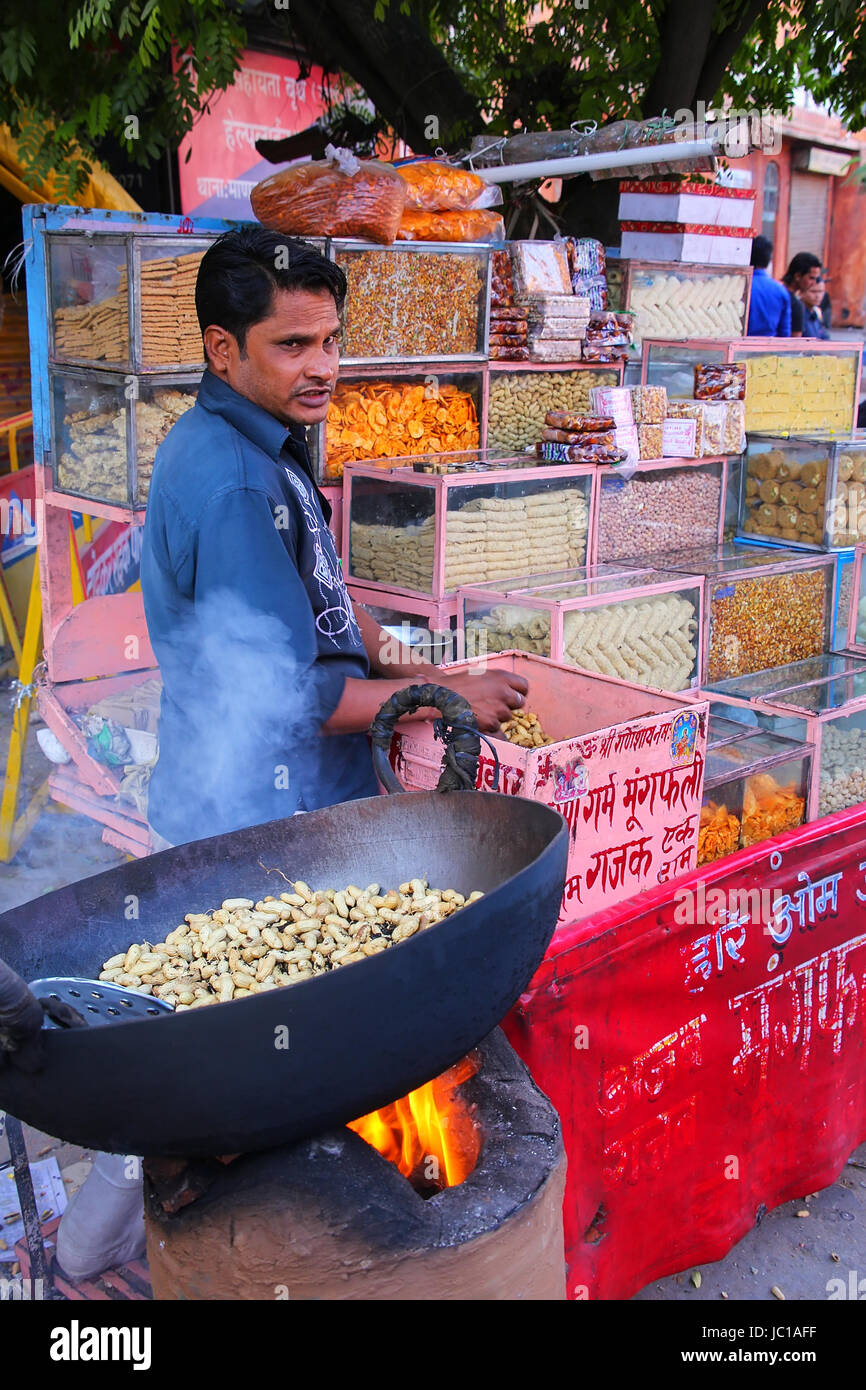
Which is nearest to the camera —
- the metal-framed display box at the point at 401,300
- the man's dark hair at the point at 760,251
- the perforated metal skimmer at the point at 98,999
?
the perforated metal skimmer at the point at 98,999

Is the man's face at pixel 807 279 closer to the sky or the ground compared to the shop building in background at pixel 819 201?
closer to the ground

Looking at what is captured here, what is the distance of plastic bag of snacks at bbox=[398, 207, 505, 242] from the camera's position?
4.44m

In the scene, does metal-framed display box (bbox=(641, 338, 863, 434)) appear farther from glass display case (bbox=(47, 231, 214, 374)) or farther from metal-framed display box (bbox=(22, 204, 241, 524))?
glass display case (bbox=(47, 231, 214, 374))

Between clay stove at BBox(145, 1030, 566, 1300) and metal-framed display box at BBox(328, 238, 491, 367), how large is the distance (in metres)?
3.27

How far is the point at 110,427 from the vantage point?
158 inches

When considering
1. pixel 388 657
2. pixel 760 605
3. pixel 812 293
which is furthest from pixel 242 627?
pixel 812 293

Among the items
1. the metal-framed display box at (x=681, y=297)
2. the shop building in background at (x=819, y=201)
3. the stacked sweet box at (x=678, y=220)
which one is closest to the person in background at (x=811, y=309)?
the metal-framed display box at (x=681, y=297)

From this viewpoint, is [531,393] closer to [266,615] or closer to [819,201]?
[266,615]

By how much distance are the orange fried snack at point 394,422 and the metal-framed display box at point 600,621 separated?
0.76 m

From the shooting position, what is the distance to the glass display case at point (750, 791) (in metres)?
3.51

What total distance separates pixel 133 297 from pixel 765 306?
15.0 feet

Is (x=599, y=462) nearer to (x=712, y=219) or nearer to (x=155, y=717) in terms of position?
(x=712, y=219)

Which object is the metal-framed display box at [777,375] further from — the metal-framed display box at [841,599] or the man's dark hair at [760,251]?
the man's dark hair at [760,251]

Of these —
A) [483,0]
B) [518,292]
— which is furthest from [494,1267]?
[483,0]
